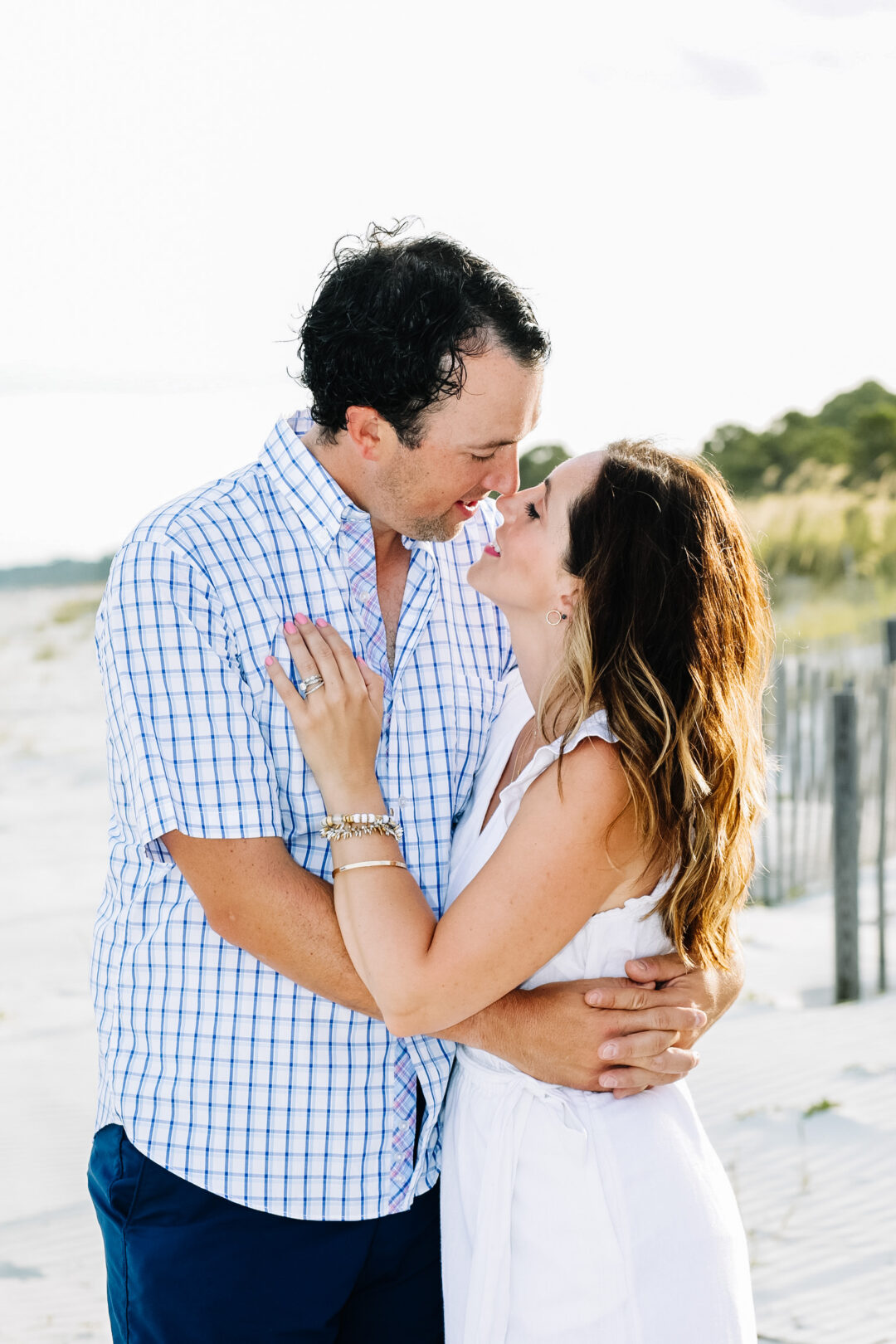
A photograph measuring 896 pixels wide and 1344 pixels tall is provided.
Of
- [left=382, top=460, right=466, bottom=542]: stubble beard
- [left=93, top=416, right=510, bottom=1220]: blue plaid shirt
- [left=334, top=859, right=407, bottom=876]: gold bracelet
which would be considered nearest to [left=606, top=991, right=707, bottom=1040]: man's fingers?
[left=93, top=416, right=510, bottom=1220]: blue plaid shirt

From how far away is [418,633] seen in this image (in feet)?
7.30

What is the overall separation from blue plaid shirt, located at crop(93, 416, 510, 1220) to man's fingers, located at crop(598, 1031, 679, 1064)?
325 millimetres

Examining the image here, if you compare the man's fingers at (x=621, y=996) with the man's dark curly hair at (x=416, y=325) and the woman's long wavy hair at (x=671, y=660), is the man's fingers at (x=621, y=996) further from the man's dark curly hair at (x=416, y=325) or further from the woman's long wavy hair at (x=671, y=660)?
the man's dark curly hair at (x=416, y=325)

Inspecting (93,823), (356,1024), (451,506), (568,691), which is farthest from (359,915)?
(93,823)

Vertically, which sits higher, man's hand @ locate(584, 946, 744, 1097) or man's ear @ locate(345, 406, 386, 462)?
man's ear @ locate(345, 406, 386, 462)

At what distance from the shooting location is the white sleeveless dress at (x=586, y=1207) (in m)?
1.88

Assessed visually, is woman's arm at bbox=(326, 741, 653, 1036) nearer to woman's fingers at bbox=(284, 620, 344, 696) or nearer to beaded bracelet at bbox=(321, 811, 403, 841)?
beaded bracelet at bbox=(321, 811, 403, 841)

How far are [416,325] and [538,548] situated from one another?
17.7 inches

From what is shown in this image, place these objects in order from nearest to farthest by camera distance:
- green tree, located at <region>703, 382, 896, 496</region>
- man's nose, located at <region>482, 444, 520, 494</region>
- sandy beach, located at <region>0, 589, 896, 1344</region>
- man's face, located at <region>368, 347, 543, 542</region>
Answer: man's face, located at <region>368, 347, 543, 542</region>, man's nose, located at <region>482, 444, 520, 494</region>, sandy beach, located at <region>0, 589, 896, 1344</region>, green tree, located at <region>703, 382, 896, 496</region>

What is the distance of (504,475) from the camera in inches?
91.2

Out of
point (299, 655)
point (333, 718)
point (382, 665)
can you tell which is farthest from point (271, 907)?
point (382, 665)

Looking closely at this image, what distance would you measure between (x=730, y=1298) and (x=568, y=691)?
38.9 inches

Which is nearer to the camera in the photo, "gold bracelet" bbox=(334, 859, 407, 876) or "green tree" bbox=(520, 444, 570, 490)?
"gold bracelet" bbox=(334, 859, 407, 876)

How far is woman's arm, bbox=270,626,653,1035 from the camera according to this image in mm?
1880
